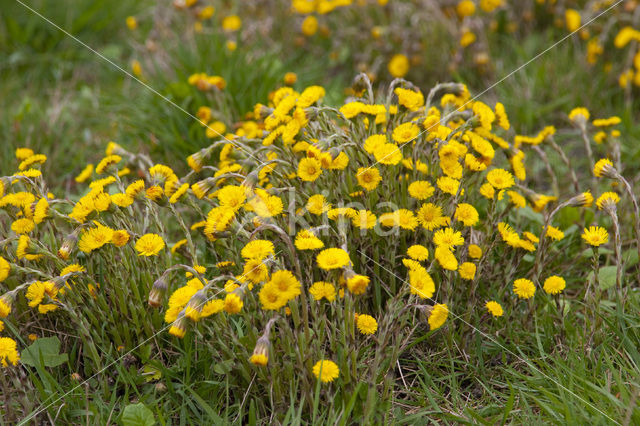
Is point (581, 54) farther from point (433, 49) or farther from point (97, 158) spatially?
point (97, 158)

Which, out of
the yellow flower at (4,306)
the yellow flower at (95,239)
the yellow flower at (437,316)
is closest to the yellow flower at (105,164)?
the yellow flower at (95,239)

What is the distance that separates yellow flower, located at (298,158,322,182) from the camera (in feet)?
5.93

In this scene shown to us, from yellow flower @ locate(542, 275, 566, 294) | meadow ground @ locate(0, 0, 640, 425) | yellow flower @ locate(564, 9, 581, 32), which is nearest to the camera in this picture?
meadow ground @ locate(0, 0, 640, 425)

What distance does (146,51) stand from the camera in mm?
4297

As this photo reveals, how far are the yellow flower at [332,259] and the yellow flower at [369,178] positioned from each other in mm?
385

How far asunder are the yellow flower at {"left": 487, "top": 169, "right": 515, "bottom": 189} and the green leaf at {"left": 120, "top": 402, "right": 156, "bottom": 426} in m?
1.25

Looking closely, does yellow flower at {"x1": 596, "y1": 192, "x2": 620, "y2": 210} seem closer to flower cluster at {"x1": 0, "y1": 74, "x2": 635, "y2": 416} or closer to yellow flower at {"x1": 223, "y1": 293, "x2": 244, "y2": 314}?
flower cluster at {"x1": 0, "y1": 74, "x2": 635, "y2": 416}

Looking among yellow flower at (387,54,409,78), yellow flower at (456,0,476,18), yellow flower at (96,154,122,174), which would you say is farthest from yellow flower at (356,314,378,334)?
yellow flower at (456,0,476,18)

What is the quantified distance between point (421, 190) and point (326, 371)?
0.68 metres

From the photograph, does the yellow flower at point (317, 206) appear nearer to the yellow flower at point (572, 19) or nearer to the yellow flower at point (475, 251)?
the yellow flower at point (475, 251)

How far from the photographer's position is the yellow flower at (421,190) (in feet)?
6.13

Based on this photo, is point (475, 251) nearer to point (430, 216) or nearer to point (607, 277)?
point (430, 216)

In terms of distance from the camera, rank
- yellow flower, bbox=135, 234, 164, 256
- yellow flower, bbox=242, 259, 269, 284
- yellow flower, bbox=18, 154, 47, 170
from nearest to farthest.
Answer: yellow flower, bbox=242, 259, 269, 284
yellow flower, bbox=135, 234, 164, 256
yellow flower, bbox=18, 154, 47, 170

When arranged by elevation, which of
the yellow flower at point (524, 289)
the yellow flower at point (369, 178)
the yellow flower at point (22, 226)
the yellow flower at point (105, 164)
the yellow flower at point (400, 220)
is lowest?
the yellow flower at point (524, 289)
